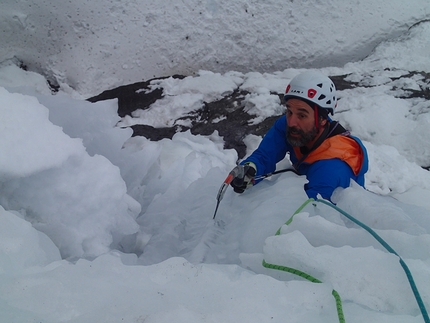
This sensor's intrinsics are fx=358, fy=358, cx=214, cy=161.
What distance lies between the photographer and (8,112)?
1.44 m

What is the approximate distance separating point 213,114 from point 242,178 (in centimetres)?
215

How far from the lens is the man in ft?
7.15

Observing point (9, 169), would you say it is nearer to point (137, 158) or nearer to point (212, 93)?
point (137, 158)

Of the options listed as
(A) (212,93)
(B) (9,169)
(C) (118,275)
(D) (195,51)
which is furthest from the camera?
(D) (195,51)

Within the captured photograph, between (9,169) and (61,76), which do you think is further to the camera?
(61,76)

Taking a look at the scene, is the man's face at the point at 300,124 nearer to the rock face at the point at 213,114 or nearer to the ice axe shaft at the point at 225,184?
the ice axe shaft at the point at 225,184

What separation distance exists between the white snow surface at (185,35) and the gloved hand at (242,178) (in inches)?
121

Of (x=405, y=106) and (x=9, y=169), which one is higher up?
(x=9, y=169)

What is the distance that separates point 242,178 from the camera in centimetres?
230

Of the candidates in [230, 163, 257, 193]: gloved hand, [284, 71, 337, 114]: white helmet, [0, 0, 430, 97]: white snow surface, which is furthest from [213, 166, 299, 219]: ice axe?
[0, 0, 430, 97]: white snow surface

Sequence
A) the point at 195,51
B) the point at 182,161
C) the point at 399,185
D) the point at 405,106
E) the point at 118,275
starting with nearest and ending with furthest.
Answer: the point at 118,275
the point at 182,161
the point at 399,185
the point at 405,106
the point at 195,51

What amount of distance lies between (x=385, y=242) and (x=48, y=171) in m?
1.34

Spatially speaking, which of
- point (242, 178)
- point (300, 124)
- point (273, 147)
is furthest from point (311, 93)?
point (242, 178)

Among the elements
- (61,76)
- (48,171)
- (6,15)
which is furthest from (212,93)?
(48,171)
